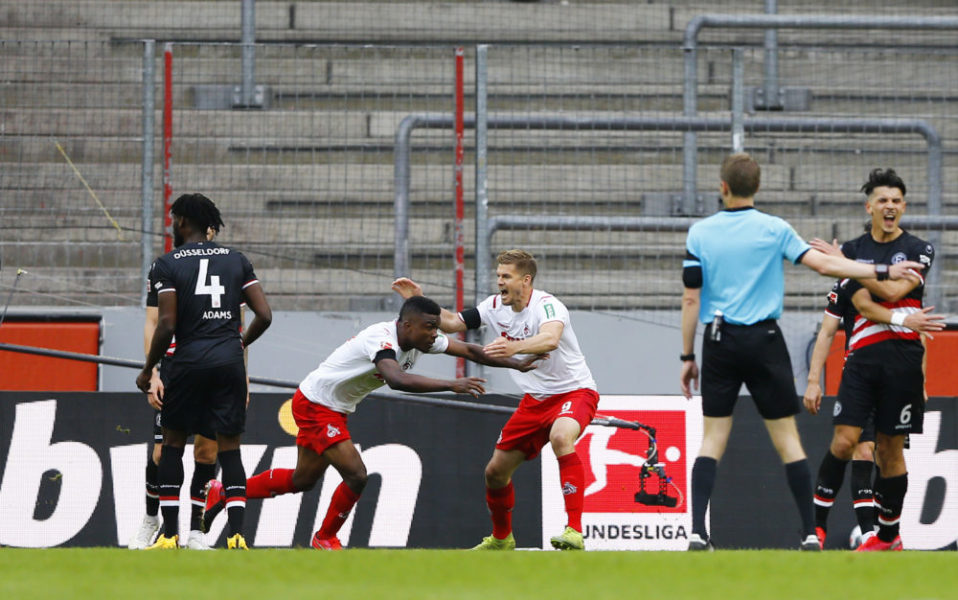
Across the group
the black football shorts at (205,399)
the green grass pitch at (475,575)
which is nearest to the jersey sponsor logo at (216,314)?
the black football shorts at (205,399)

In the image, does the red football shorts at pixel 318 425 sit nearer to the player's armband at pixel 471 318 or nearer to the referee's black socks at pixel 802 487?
the player's armband at pixel 471 318

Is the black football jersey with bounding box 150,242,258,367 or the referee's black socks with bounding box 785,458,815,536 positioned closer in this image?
the referee's black socks with bounding box 785,458,815,536

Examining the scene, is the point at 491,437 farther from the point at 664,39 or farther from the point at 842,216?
the point at 664,39

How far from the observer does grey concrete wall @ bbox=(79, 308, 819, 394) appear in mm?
11672

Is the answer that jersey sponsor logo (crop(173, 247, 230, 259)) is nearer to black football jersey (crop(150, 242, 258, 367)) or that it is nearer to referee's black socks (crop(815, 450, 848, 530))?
black football jersey (crop(150, 242, 258, 367))

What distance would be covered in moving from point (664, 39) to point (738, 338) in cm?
906

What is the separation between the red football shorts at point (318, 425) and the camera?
352 inches

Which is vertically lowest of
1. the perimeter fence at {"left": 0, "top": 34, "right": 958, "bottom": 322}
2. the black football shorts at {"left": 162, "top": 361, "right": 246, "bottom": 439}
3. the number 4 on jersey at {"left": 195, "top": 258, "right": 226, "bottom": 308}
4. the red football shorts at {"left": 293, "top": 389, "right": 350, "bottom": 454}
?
the red football shorts at {"left": 293, "top": 389, "right": 350, "bottom": 454}

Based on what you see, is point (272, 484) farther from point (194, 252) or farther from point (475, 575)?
point (475, 575)

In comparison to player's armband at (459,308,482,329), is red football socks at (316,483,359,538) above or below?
below

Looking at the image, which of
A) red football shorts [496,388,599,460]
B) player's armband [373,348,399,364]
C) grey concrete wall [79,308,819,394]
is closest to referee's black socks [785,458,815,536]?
red football shorts [496,388,599,460]

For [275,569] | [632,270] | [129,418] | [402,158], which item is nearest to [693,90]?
[632,270]

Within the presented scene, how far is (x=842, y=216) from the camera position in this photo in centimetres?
1278

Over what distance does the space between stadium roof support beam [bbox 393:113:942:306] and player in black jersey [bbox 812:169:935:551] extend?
12.3 ft
